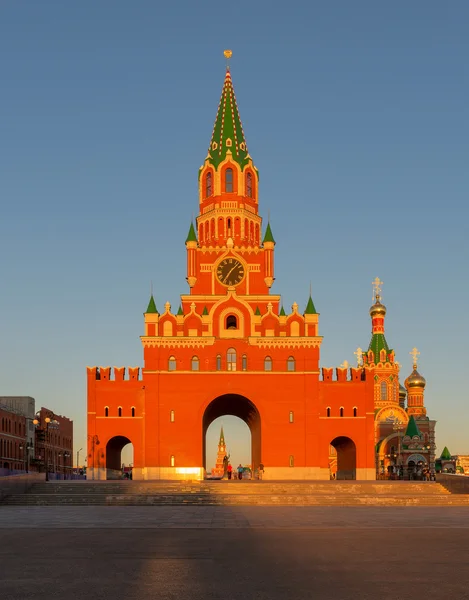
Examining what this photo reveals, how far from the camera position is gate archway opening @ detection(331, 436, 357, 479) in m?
62.1

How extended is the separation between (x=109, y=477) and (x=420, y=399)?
2121 inches

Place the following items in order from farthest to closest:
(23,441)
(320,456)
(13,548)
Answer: (23,441)
(320,456)
(13,548)

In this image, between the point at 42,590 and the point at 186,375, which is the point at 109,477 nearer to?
the point at 186,375

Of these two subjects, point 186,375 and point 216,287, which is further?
point 216,287

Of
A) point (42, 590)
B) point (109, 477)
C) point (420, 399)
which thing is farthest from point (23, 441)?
point (42, 590)

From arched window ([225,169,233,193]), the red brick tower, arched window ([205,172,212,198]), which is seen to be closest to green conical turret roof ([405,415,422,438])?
the red brick tower

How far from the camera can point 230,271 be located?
65375mm

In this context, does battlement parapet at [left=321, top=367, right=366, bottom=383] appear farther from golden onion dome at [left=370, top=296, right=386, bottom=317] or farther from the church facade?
golden onion dome at [left=370, top=296, right=386, bottom=317]

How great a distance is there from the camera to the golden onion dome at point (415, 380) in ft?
344

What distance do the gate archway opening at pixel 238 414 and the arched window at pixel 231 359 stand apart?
211 cm

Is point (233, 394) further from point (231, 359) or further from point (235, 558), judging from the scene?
point (235, 558)

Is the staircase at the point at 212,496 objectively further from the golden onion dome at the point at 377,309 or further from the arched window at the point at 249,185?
the golden onion dome at the point at 377,309

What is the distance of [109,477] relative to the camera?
63375 millimetres

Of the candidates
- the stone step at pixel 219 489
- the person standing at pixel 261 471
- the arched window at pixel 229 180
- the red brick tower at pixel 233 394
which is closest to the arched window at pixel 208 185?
the arched window at pixel 229 180
